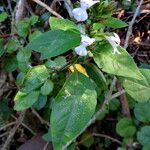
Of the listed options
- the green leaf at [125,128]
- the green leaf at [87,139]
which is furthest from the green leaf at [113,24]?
the green leaf at [87,139]

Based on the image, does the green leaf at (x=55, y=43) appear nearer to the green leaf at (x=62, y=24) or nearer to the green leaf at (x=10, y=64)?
the green leaf at (x=62, y=24)

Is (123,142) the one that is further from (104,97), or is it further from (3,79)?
(3,79)

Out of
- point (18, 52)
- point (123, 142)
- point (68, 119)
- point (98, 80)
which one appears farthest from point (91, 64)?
point (123, 142)

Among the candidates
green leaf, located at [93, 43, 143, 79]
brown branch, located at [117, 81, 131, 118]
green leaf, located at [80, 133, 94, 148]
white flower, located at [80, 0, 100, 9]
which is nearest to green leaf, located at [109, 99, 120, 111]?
brown branch, located at [117, 81, 131, 118]

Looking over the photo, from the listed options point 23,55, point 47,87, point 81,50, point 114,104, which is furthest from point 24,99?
point 114,104

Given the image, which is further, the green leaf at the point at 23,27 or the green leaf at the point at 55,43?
the green leaf at the point at 23,27
